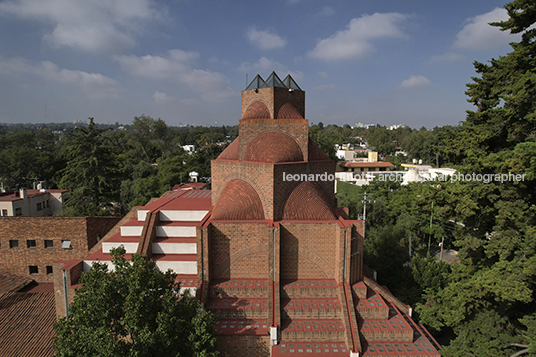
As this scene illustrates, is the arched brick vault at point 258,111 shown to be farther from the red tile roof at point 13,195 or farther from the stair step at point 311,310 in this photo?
the red tile roof at point 13,195

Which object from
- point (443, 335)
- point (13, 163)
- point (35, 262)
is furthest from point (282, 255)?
point (13, 163)

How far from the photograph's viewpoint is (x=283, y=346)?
11.9 m

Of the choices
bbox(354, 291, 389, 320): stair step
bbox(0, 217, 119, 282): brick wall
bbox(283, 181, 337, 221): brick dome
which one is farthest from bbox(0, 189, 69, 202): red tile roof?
bbox(354, 291, 389, 320): stair step

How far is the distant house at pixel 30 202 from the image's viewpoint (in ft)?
88.1

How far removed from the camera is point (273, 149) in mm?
15219

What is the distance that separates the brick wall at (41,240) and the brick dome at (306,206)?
14.8 meters

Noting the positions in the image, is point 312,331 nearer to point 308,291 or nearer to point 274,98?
point 308,291

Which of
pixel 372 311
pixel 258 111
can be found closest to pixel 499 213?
pixel 372 311

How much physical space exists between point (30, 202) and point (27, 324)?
62.3 ft

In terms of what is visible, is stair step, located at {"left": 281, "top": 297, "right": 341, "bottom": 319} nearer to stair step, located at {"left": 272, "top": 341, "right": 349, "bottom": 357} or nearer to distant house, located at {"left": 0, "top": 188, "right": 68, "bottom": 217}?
stair step, located at {"left": 272, "top": 341, "right": 349, "bottom": 357}

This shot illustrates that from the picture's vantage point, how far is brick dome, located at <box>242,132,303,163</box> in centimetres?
1507

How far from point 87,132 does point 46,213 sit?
410 inches

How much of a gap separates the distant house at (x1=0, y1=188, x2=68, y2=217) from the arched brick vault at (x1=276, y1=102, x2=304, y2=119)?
26.8 metres

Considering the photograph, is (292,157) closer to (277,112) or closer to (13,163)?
(277,112)
